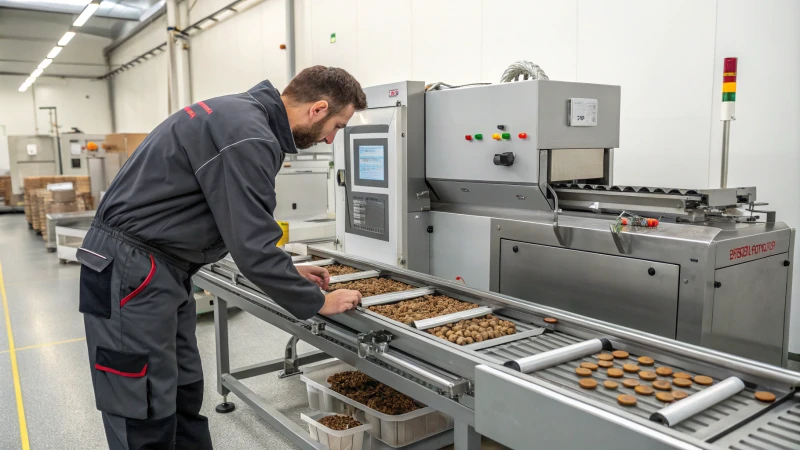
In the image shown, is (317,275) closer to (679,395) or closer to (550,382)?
(550,382)

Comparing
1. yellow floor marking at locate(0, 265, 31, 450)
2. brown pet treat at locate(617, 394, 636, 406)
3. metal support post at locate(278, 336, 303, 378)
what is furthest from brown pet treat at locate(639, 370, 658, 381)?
yellow floor marking at locate(0, 265, 31, 450)

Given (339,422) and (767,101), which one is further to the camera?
(767,101)

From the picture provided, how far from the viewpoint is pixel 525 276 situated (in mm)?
2629

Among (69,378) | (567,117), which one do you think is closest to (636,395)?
(567,117)

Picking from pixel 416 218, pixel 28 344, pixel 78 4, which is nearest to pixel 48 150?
pixel 78 4

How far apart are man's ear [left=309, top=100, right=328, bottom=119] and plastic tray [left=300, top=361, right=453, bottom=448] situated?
1216mm

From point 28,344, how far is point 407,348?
371 cm

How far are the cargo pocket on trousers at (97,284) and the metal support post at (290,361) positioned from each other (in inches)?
66.1

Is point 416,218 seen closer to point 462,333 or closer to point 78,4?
point 462,333

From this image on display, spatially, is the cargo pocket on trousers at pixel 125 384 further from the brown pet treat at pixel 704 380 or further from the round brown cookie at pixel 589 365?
the brown pet treat at pixel 704 380

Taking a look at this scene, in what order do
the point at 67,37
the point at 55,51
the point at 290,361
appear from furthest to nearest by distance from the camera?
the point at 55,51 < the point at 67,37 < the point at 290,361

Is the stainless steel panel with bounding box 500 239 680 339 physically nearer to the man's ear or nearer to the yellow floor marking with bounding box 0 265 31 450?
the man's ear

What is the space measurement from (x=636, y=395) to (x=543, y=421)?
274 millimetres

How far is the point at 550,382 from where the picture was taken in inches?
51.4
